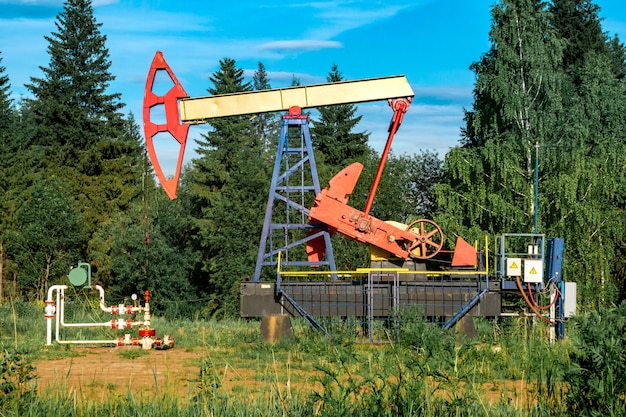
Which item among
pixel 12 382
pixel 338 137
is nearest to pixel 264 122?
pixel 338 137

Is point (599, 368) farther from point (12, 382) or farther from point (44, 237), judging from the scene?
point (44, 237)

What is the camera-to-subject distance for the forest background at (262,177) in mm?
33188

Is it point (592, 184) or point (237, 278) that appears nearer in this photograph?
point (592, 184)

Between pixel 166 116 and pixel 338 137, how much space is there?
121 feet

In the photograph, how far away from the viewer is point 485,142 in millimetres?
34625

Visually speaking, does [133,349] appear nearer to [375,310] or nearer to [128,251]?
[375,310]

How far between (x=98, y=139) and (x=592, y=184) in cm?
2875

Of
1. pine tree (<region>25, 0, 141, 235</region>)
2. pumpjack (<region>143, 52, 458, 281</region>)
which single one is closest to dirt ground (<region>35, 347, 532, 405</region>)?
pumpjack (<region>143, 52, 458, 281</region>)

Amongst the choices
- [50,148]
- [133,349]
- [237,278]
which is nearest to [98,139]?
[50,148]

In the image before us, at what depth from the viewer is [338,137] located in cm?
5678

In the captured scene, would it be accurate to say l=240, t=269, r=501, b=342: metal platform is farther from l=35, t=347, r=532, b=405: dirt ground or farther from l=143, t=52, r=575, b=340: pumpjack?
l=35, t=347, r=532, b=405: dirt ground

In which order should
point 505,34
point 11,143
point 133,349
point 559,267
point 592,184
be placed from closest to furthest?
point 133,349
point 559,267
point 592,184
point 505,34
point 11,143

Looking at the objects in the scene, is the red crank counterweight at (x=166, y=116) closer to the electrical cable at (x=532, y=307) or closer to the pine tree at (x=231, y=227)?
the electrical cable at (x=532, y=307)

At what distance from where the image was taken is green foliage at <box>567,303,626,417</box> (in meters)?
7.30
